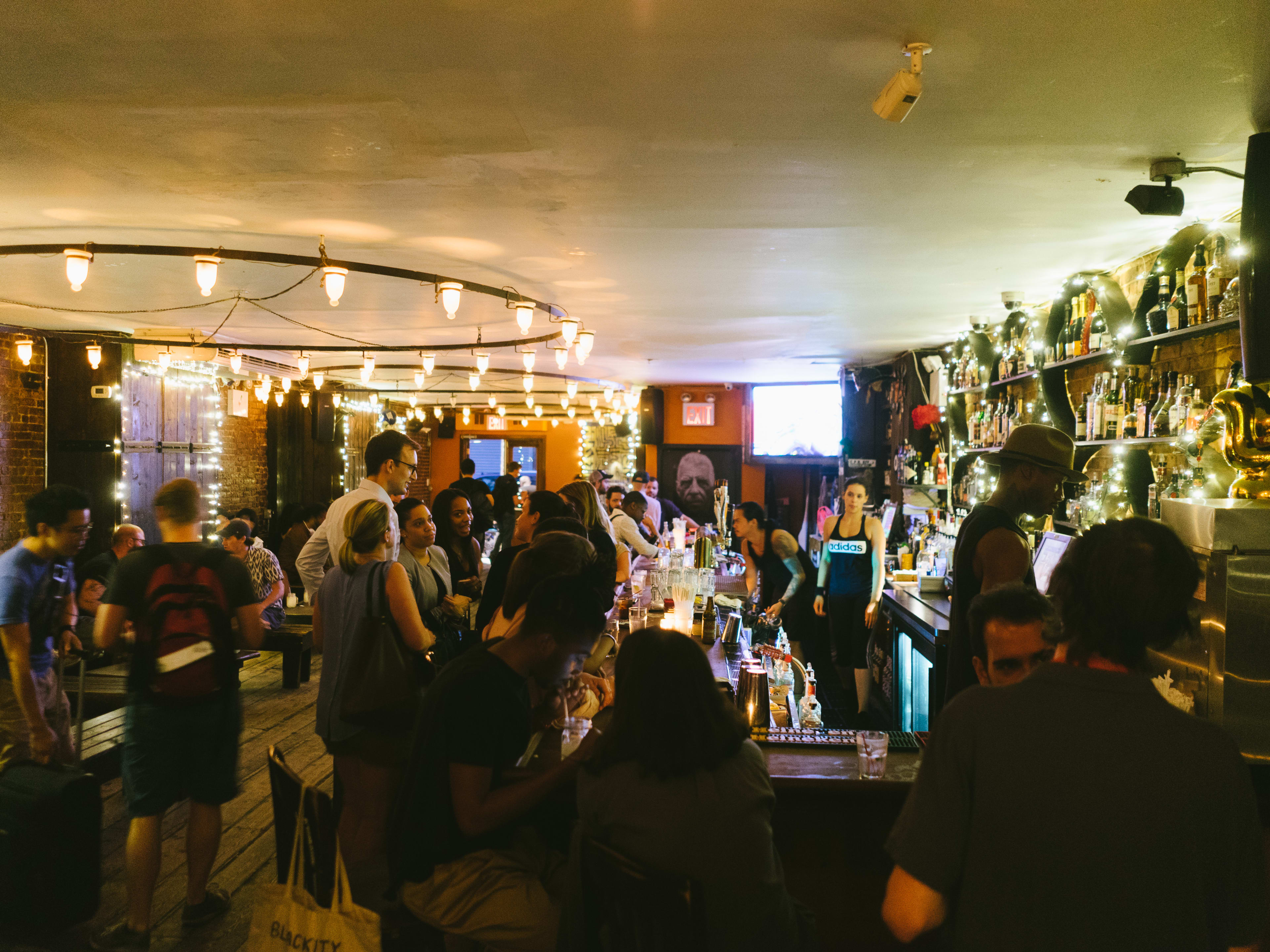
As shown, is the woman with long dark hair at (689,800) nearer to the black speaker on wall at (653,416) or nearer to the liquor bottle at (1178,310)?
Answer: the liquor bottle at (1178,310)

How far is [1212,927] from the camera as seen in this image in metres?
1.19

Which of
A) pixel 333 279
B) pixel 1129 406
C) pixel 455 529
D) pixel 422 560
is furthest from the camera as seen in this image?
pixel 455 529

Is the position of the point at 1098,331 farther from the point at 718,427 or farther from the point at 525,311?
the point at 718,427

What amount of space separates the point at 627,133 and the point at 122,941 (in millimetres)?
3276

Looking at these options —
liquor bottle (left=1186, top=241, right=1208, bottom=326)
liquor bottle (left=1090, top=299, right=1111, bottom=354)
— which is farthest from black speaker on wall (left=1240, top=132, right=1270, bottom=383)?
liquor bottle (left=1090, top=299, right=1111, bottom=354)

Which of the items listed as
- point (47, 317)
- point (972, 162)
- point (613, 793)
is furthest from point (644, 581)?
point (47, 317)

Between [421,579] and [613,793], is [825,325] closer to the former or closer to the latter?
[421,579]

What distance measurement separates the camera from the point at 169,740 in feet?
8.68

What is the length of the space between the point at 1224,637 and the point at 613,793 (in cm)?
202

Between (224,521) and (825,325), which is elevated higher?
(825,325)

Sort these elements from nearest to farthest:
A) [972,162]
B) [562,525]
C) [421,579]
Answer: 1. [972,162]
2. [562,525]
3. [421,579]

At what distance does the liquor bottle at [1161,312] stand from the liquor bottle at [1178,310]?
46 millimetres

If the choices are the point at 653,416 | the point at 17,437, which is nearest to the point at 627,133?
the point at 17,437

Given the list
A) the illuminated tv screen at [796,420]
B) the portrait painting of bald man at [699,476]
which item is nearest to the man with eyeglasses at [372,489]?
the illuminated tv screen at [796,420]
